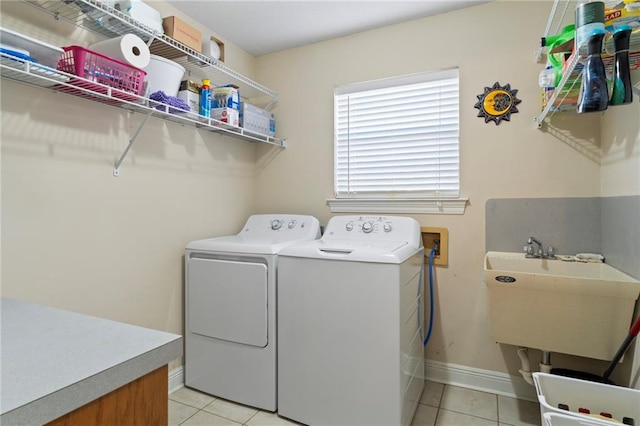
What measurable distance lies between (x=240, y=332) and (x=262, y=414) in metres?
0.46

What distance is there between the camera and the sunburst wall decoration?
6.71ft

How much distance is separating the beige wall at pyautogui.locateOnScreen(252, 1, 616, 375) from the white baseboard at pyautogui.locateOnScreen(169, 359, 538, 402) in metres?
0.04

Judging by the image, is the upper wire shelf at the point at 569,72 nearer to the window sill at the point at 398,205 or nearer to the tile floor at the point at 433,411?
the window sill at the point at 398,205

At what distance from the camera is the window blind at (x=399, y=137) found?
2230 millimetres

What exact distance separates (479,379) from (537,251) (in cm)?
86

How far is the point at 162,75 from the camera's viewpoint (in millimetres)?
1752

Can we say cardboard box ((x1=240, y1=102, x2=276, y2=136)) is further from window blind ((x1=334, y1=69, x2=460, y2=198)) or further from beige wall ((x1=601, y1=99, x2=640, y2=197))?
beige wall ((x1=601, y1=99, x2=640, y2=197))

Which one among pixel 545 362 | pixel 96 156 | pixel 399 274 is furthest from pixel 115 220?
pixel 545 362

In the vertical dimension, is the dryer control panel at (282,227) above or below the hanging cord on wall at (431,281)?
above

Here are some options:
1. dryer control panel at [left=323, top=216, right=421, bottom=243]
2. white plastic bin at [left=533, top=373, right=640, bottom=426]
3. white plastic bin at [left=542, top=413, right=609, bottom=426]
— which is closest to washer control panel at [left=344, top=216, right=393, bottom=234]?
dryer control panel at [left=323, top=216, right=421, bottom=243]

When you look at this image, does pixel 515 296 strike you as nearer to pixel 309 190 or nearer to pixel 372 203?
pixel 372 203

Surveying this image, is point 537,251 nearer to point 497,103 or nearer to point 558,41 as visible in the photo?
point 497,103

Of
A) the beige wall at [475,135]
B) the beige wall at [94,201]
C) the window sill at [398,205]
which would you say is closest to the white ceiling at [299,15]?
the beige wall at [475,135]

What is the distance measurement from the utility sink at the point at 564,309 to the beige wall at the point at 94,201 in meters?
1.78
